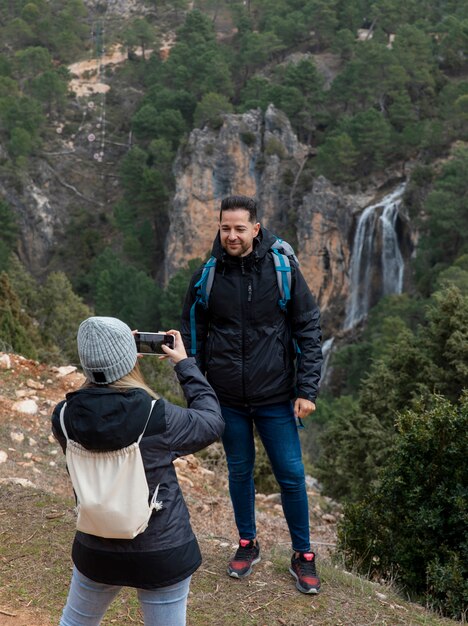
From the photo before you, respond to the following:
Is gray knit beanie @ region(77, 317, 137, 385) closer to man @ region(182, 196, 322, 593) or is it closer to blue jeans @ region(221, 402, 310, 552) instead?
man @ region(182, 196, 322, 593)

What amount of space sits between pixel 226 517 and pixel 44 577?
224 centimetres

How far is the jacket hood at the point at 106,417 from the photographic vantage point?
2.08m

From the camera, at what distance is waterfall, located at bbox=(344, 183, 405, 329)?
31.3 m

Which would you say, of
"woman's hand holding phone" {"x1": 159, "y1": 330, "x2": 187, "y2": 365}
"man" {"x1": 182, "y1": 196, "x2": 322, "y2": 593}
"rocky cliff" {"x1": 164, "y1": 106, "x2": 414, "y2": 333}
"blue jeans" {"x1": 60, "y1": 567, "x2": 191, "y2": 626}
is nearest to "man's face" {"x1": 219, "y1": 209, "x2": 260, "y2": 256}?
"man" {"x1": 182, "y1": 196, "x2": 322, "y2": 593}

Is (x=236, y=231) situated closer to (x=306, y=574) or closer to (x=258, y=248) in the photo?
(x=258, y=248)

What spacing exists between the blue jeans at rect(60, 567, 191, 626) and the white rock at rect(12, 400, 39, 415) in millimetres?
3986

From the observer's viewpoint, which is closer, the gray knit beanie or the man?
the gray knit beanie

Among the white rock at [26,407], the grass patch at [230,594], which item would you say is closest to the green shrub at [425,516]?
the grass patch at [230,594]

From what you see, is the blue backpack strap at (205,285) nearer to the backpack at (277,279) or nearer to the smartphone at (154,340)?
the backpack at (277,279)

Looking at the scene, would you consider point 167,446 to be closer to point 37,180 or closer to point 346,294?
point 346,294

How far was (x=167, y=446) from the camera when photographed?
223 cm

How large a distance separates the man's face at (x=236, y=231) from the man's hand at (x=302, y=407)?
651 millimetres

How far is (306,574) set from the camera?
3373 millimetres

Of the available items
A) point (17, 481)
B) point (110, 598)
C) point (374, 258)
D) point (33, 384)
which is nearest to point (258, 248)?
point (110, 598)
